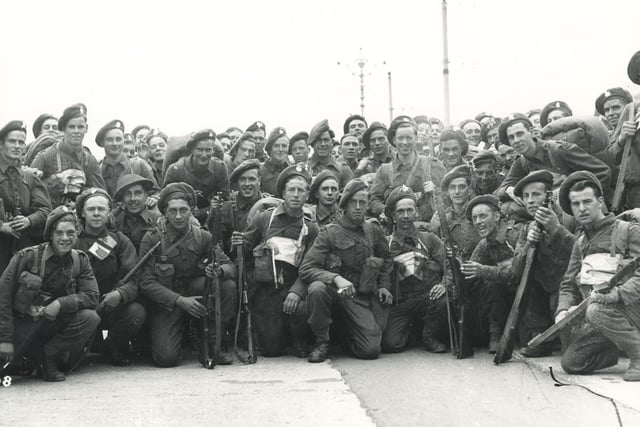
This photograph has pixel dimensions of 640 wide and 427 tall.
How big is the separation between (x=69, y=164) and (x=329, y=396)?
4232 mm

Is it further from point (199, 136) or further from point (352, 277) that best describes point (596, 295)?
point (199, 136)

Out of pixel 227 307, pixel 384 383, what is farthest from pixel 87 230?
pixel 384 383

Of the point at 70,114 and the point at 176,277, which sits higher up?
the point at 70,114

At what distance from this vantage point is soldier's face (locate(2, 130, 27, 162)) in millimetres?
7395

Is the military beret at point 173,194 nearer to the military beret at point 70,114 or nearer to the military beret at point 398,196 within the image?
the military beret at point 70,114

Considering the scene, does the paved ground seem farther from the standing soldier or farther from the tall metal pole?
the tall metal pole

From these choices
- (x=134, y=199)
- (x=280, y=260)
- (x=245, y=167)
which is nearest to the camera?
(x=280, y=260)

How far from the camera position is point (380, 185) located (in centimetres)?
905

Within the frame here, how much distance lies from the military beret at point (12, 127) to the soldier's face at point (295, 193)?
273 cm

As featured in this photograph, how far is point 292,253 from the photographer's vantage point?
301 inches

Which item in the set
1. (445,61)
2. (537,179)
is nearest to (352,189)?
(537,179)

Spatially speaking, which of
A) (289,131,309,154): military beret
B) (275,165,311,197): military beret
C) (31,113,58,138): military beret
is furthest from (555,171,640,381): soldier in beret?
(31,113,58,138): military beret

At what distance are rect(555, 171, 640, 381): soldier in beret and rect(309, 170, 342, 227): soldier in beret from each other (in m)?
2.56

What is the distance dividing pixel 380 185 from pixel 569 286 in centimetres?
315
